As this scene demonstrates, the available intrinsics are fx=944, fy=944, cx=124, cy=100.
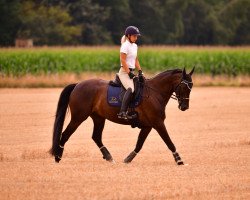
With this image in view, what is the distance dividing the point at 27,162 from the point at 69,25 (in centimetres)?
5792

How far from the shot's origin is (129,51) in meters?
16.5

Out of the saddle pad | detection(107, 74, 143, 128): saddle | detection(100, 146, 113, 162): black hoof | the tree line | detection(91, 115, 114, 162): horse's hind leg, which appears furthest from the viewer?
the tree line

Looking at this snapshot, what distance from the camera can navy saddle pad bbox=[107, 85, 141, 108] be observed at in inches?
661

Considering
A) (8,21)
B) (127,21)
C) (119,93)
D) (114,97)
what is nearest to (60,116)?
(114,97)

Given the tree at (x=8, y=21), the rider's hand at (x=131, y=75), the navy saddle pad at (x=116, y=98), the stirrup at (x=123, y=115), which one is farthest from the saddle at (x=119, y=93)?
the tree at (x=8, y=21)

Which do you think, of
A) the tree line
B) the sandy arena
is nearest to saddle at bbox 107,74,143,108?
the sandy arena

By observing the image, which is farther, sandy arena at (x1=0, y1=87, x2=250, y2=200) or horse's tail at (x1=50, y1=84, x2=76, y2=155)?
horse's tail at (x1=50, y1=84, x2=76, y2=155)

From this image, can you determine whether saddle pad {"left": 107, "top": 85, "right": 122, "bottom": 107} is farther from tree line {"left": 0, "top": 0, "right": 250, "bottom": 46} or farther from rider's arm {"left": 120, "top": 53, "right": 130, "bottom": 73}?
tree line {"left": 0, "top": 0, "right": 250, "bottom": 46}

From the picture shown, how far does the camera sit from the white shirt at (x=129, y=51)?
53.9ft

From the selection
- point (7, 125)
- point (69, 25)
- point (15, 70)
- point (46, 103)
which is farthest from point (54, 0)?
point (7, 125)

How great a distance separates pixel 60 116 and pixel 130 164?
1.61 meters

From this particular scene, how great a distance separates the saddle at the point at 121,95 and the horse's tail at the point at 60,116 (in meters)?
0.90

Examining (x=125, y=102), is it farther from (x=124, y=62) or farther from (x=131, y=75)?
(x=124, y=62)

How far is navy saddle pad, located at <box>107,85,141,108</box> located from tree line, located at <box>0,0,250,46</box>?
49393 mm
